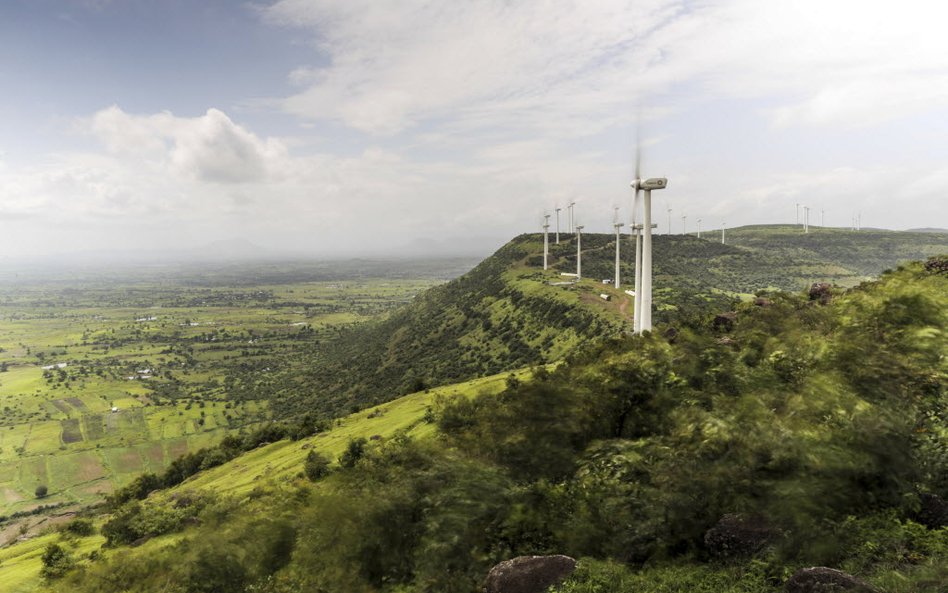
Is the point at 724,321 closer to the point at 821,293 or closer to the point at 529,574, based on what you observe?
the point at 821,293

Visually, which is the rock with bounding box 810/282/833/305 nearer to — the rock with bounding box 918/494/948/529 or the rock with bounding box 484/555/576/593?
the rock with bounding box 918/494/948/529

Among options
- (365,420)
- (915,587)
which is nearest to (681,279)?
(365,420)

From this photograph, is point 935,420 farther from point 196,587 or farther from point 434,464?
point 196,587

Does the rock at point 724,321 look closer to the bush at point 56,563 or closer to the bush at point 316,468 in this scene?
the bush at point 316,468

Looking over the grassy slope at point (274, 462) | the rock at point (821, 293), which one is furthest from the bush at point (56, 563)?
the rock at point (821, 293)

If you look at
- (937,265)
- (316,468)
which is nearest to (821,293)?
(937,265)

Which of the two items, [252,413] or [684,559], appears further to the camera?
[252,413]

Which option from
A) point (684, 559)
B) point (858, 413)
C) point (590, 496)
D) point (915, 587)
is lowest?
point (684, 559)

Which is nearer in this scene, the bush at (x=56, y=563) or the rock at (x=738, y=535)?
the rock at (x=738, y=535)
